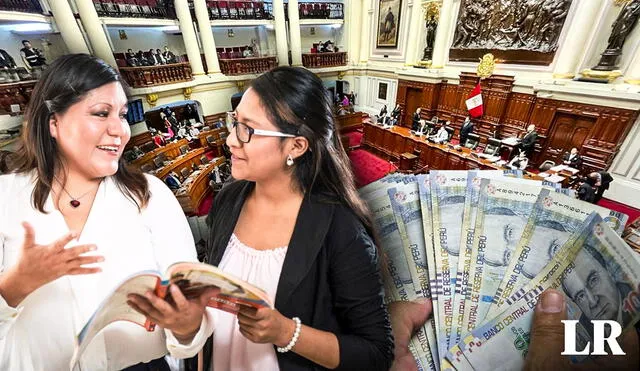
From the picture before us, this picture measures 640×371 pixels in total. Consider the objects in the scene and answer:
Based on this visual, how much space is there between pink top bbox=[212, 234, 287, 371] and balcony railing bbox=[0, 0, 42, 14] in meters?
5.85

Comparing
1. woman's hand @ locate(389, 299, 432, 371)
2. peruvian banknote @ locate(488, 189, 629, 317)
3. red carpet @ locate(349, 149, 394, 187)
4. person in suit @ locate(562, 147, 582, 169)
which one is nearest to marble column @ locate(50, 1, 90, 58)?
woman's hand @ locate(389, 299, 432, 371)

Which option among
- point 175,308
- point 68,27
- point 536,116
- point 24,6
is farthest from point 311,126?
point 536,116

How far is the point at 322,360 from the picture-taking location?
89 centimetres

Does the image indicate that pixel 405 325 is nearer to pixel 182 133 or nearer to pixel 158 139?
pixel 158 139

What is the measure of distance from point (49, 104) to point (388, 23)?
10.9 metres

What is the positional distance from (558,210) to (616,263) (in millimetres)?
277

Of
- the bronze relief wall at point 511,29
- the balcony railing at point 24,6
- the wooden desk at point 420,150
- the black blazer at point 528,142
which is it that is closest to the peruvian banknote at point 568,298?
the wooden desk at point 420,150

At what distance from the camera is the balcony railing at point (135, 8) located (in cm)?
585

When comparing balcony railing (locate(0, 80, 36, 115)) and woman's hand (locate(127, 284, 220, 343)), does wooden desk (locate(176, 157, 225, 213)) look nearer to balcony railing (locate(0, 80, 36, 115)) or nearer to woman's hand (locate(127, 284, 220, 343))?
balcony railing (locate(0, 80, 36, 115))

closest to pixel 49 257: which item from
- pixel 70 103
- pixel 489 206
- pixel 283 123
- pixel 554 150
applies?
pixel 70 103

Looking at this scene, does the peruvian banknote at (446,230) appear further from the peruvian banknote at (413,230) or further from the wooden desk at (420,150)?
the wooden desk at (420,150)

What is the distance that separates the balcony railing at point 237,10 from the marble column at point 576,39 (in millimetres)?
7714

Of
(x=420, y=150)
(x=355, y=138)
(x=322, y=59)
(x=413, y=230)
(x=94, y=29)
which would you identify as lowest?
(x=355, y=138)

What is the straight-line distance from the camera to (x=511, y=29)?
6691 millimetres
